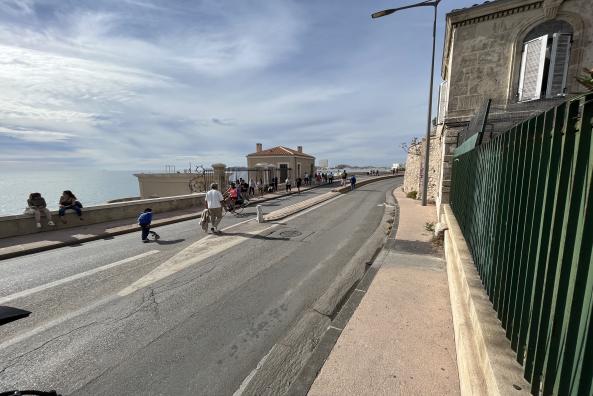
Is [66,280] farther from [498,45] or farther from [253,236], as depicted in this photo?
[498,45]

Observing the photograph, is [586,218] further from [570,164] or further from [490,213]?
[490,213]

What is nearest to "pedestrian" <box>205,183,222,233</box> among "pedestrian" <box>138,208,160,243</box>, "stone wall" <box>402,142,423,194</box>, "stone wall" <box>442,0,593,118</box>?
"pedestrian" <box>138,208,160,243</box>

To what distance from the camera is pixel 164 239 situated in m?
8.62

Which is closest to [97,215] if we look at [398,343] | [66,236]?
[66,236]

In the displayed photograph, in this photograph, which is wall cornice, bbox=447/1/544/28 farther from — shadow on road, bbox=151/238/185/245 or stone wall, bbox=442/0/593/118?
shadow on road, bbox=151/238/185/245

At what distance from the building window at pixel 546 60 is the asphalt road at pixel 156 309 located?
7.84 m

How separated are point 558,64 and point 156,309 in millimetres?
12995

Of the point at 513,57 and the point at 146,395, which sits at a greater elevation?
the point at 513,57

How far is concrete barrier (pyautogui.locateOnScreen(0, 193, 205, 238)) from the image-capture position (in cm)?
853

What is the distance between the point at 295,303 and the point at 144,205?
10.7 m

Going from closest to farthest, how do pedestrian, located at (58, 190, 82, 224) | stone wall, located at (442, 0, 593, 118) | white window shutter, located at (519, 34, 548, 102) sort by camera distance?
stone wall, located at (442, 0, 593, 118) → white window shutter, located at (519, 34, 548, 102) → pedestrian, located at (58, 190, 82, 224)

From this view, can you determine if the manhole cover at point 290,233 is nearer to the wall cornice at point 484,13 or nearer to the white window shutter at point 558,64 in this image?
the white window shutter at point 558,64

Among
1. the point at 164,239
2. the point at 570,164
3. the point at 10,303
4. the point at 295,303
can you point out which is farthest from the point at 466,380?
the point at 164,239

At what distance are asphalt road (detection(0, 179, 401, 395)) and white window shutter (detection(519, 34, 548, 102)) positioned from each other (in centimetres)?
768
